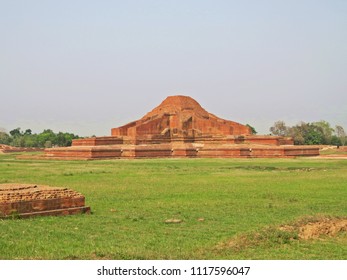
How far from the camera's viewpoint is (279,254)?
5938mm

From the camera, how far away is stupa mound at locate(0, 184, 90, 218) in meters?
8.15

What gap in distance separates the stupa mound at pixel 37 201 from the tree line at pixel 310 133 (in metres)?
53.5

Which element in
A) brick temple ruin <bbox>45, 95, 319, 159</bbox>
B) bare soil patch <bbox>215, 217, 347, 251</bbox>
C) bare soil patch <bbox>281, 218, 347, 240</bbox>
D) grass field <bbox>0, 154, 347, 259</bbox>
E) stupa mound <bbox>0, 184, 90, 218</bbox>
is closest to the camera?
grass field <bbox>0, 154, 347, 259</bbox>

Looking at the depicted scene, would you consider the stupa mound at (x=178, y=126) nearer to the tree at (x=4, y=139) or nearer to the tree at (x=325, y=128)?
the tree at (x=325, y=128)

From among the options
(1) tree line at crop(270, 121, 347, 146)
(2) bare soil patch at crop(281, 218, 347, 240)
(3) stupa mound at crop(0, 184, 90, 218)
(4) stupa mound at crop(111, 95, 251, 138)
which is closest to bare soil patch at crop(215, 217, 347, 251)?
(2) bare soil patch at crop(281, 218, 347, 240)

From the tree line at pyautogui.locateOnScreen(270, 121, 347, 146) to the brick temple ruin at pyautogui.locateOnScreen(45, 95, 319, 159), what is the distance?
20672 mm

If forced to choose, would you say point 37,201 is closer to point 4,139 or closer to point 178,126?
point 178,126

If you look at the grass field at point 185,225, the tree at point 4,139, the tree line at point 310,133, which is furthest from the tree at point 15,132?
the grass field at point 185,225

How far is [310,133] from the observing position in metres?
62.8

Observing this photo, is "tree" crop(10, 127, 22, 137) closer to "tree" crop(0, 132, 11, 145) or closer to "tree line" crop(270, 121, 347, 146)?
"tree" crop(0, 132, 11, 145)
